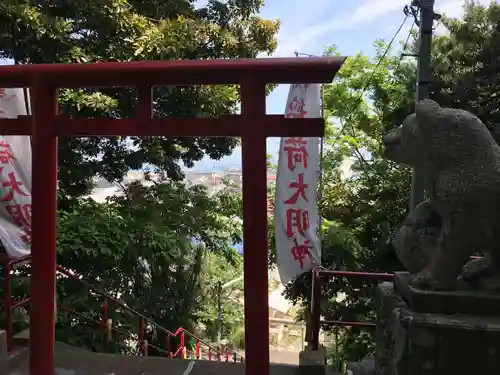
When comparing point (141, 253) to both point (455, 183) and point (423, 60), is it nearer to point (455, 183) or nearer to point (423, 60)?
point (423, 60)

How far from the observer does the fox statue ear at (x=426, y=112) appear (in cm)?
276

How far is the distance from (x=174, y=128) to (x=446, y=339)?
2212 mm

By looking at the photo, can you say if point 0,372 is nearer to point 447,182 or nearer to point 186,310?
point 447,182

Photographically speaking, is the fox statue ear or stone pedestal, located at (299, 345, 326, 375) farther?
stone pedestal, located at (299, 345, 326, 375)

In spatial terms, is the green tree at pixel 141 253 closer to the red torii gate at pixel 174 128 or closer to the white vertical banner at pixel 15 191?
the white vertical banner at pixel 15 191

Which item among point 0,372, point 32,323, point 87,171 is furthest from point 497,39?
point 0,372

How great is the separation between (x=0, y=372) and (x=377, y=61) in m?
9.85

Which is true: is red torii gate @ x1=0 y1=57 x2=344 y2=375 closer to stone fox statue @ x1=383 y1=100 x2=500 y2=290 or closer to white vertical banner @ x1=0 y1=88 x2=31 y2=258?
Answer: stone fox statue @ x1=383 y1=100 x2=500 y2=290

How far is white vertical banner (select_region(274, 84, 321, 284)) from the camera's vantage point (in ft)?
18.2

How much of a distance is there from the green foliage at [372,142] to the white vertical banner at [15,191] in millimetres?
3796

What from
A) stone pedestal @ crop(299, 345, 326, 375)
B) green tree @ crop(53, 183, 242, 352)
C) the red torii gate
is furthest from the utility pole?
green tree @ crop(53, 183, 242, 352)

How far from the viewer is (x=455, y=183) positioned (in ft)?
8.82

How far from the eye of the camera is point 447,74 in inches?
301

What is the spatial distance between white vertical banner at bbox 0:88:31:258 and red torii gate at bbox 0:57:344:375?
139cm
